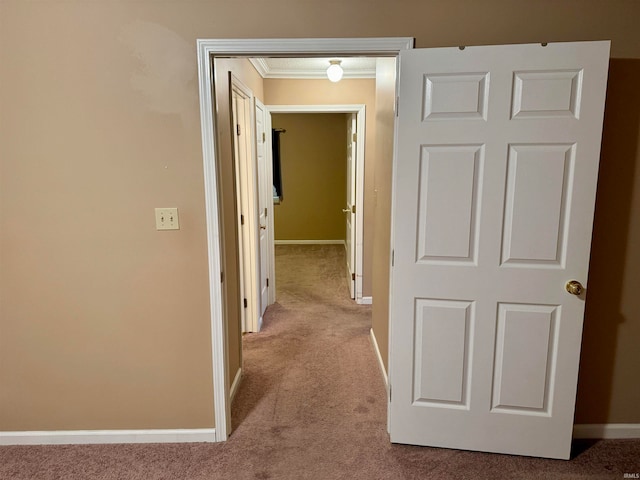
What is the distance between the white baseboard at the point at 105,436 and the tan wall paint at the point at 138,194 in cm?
4

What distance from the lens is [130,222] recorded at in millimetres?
2020

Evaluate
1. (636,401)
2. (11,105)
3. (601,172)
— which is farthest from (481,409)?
(11,105)

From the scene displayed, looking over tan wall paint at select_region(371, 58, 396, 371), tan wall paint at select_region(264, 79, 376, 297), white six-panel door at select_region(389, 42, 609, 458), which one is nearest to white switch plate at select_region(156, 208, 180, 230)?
white six-panel door at select_region(389, 42, 609, 458)

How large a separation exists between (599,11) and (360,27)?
3.43 feet

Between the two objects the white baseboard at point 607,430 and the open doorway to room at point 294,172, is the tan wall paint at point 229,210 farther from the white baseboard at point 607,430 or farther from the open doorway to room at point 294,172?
the white baseboard at point 607,430

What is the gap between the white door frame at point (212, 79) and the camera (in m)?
1.85

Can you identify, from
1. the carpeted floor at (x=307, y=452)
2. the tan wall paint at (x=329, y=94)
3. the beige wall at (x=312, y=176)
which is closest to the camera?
the carpeted floor at (x=307, y=452)

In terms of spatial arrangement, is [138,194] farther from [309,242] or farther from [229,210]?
[309,242]

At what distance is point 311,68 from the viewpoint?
157 inches

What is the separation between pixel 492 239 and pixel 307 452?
1406 mm

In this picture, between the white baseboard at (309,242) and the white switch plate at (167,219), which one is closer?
the white switch plate at (167,219)

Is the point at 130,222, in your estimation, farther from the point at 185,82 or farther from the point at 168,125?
the point at 185,82

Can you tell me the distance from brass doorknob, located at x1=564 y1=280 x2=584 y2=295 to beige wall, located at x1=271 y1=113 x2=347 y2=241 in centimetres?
550

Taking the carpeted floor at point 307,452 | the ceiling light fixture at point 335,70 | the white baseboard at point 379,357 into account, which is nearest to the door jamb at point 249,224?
the carpeted floor at point 307,452
